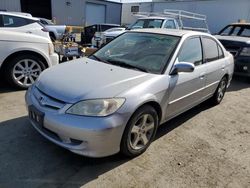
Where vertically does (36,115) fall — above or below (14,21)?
below

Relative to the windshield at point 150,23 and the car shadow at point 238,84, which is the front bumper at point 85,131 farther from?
the windshield at point 150,23

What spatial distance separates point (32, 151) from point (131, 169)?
49.5 inches

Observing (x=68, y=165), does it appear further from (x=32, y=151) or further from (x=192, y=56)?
(x=192, y=56)

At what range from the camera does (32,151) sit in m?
3.20

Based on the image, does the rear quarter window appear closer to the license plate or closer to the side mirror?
the side mirror

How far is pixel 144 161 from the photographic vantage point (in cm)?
321

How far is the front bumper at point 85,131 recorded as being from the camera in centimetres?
264

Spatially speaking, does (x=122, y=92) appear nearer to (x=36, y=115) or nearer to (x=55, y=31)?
(x=36, y=115)

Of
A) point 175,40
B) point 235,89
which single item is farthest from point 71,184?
point 235,89

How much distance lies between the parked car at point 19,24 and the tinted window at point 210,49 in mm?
3951

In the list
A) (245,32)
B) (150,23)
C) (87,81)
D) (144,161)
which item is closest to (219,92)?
(144,161)

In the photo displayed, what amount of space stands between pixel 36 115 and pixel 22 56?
2.75 metres

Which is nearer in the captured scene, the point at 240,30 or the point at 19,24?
the point at 19,24

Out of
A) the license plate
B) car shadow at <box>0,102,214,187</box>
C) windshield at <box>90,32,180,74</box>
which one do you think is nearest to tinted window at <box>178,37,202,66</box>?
windshield at <box>90,32,180,74</box>
